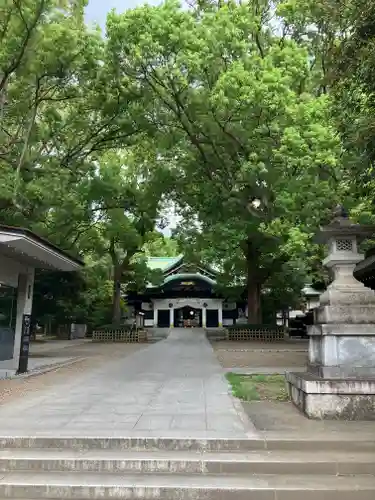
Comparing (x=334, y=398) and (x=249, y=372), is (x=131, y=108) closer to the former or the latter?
(x=249, y=372)

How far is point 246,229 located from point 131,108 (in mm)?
7586

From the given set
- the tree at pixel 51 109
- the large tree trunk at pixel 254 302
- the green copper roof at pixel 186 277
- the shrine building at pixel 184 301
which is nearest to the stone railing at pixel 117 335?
the large tree trunk at pixel 254 302

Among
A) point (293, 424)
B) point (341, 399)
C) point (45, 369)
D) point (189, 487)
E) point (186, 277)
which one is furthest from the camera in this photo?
point (186, 277)

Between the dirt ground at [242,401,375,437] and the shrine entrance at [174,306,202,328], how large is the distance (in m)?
35.4

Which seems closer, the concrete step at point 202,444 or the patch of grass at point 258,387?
the concrete step at point 202,444

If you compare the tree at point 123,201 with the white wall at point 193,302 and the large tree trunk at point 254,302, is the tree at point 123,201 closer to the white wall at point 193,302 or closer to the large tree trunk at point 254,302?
the large tree trunk at point 254,302

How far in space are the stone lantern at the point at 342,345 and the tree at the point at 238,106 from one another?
4073mm

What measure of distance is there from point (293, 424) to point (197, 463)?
6.73ft

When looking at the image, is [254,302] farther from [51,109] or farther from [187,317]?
[187,317]

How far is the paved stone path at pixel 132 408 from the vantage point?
615cm

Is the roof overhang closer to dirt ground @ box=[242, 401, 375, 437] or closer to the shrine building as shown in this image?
dirt ground @ box=[242, 401, 375, 437]

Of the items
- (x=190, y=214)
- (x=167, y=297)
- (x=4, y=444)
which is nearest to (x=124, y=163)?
(x=190, y=214)

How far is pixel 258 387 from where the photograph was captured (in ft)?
32.9

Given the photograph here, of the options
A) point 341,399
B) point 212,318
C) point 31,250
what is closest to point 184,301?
point 212,318
